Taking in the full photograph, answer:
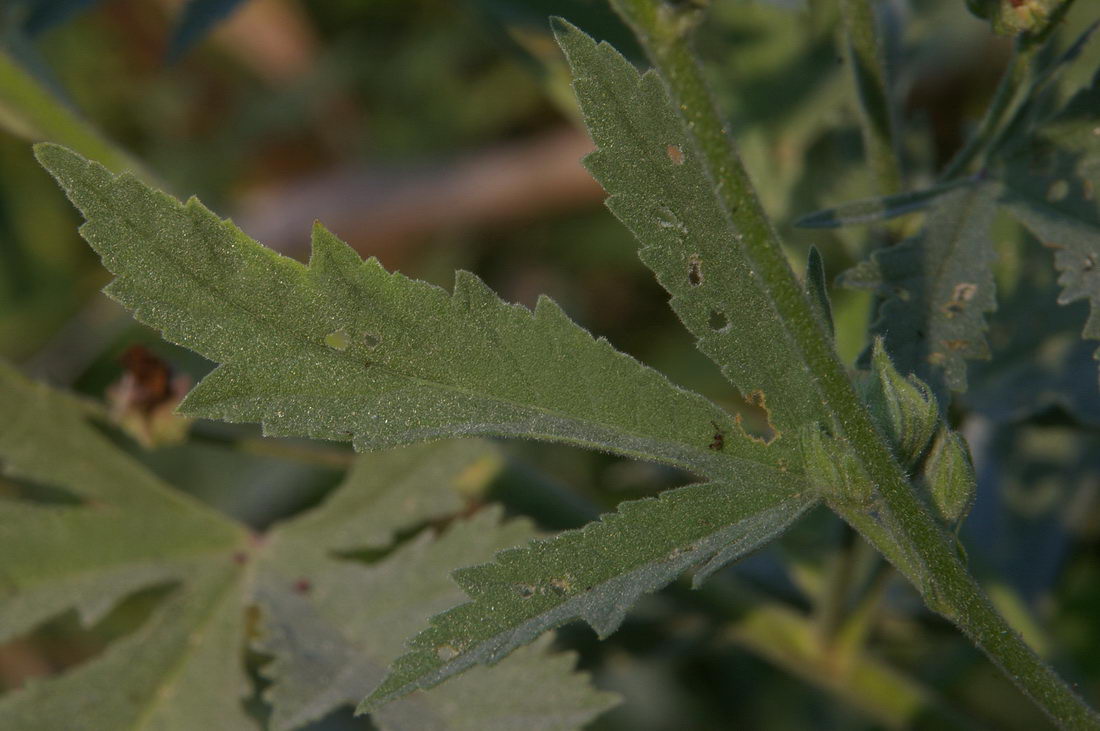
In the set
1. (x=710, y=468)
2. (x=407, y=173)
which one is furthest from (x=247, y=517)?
(x=710, y=468)

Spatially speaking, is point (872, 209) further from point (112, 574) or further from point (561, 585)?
point (112, 574)

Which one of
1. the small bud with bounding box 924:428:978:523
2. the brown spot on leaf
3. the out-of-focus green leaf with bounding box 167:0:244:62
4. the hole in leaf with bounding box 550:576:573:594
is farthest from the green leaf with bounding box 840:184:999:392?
the out-of-focus green leaf with bounding box 167:0:244:62

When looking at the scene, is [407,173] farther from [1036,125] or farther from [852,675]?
[1036,125]

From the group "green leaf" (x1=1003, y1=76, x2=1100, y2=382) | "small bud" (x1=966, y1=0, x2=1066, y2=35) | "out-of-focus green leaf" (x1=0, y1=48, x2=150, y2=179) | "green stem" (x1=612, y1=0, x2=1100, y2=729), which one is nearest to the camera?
"green stem" (x1=612, y1=0, x2=1100, y2=729)

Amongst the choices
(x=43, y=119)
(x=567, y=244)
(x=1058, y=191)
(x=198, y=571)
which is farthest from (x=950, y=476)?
(x=567, y=244)

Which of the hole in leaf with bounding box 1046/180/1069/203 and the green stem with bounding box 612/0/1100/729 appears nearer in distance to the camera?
the green stem with bounding box 612/0/1100/729

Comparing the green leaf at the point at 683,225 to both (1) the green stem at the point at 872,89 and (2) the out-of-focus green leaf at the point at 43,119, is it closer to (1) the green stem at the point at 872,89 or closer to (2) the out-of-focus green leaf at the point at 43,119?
(1) the green stem at the point at 872,89

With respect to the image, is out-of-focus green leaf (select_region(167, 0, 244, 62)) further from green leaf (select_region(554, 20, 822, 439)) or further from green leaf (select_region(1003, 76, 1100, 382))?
green leaf (select_region(1003, 76, 1100, 382))
